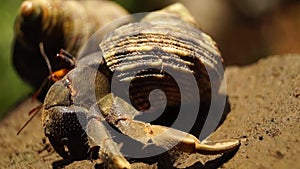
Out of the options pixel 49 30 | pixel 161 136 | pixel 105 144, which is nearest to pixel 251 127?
pixel 161 136

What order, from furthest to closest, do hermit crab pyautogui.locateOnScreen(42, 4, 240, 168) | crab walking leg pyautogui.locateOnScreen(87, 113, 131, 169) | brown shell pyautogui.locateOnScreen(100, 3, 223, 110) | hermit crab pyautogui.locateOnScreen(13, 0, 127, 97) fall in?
hermit crab pyautogui.locateOnScreen(13, 0, 127, 97) < brown shell pyautogui.locateOnScreen(100, 3, 223, 110) < hermit crab pyautogui.locateOnScreen(42, 4, 240, 168) < crab walking leg pyautogui.locateOnScreen(87, 113, 131, 169)

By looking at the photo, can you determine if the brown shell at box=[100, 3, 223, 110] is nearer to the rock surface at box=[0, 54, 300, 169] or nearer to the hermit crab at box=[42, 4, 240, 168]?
the hermit crab at box=[42, 4, 240, 168]

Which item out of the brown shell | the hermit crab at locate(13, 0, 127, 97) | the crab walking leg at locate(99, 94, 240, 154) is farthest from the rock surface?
the hermit crab at locate(13, 0, 127, 97)

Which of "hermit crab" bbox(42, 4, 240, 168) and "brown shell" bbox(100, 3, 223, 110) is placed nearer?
"hermit crab" bbox(42, 4, 240, 168)

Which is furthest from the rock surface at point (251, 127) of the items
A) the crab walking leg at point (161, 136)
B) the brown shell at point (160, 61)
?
the brown shell at point (160, 61)

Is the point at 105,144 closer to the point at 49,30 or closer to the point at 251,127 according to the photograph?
the point at 251,127

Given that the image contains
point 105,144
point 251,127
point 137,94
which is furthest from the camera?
point 137,94

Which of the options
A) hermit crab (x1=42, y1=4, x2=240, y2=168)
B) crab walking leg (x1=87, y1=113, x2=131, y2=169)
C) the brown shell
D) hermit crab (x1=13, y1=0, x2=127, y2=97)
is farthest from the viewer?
hermit crab (x1=13, y1=0, x2=127, y2=97)
